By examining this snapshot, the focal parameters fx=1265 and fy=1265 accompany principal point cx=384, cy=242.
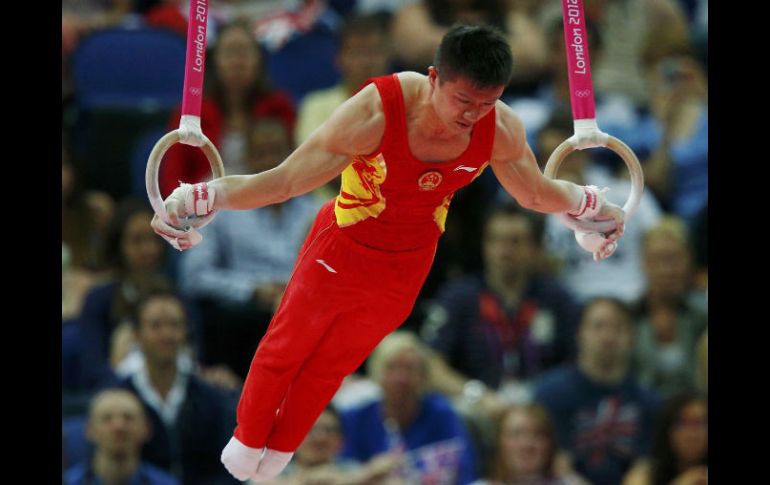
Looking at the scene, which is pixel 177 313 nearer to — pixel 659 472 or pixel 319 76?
pixel 319 76

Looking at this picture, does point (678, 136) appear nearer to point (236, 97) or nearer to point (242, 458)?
point (236, 97)

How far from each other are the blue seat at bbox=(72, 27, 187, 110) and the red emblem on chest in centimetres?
370

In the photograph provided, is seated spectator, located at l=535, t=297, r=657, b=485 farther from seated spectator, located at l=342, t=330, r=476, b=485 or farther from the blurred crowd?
seated spectator, located at l=342, t=330, r=476, b=485

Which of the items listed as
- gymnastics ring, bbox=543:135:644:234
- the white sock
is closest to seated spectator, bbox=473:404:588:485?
the white sock

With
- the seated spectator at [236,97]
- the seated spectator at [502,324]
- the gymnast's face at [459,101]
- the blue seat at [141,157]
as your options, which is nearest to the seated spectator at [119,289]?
the blue seat at [141,157]

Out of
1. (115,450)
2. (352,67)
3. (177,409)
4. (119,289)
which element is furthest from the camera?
(352,67)

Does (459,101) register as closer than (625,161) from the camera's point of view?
Yes

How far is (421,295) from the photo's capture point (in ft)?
23.7

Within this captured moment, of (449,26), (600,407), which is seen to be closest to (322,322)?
(600,407)

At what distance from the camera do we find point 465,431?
6605 millimetres

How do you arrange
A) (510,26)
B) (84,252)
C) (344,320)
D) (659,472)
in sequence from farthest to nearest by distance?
1. (510,26)
2. (84,252)
3. (659,472)
4. (344,320)

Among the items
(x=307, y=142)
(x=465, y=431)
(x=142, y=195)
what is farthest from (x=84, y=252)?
(x=307, y=142)

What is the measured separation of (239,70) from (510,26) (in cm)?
177

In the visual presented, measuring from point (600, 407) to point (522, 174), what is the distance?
2.63 meters
